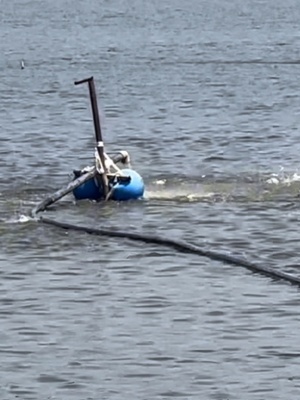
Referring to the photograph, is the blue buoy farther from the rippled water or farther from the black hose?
the black hose

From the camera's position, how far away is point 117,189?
22906mm

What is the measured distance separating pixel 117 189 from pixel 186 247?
149 inches

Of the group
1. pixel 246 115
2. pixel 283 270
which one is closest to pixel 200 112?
pixel 246 115

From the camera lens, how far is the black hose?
17.8 metres

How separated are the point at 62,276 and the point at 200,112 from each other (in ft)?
61.0

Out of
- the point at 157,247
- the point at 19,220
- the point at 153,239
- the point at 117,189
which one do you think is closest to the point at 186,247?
the point at 157,247

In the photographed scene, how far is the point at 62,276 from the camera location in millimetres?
18234

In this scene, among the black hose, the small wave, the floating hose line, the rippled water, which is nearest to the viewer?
the rippled water

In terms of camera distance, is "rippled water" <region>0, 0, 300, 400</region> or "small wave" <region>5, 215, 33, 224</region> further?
"small wave" <region>5, 215, 33, 224</region>

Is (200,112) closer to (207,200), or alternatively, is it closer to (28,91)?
(28,91)

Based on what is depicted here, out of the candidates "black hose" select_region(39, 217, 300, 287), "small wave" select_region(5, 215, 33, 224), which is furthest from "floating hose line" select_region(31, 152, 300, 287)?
"small wave" select_region(5, 215, 33, 224)

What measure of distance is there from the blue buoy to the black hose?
1513mm

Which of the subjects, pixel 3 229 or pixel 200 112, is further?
pixel 200 112

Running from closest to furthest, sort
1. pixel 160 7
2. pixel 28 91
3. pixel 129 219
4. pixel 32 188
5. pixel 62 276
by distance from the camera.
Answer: pixel 62 276
pixel 129 219
pixel 32 188
pixel 28 91
pixel 160 7
